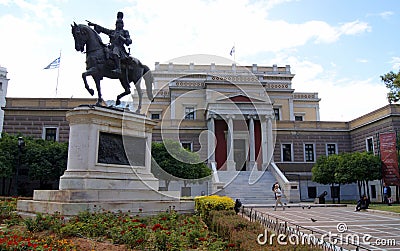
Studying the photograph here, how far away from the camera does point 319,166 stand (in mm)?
27109

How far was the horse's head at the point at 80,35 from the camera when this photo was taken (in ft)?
36.5

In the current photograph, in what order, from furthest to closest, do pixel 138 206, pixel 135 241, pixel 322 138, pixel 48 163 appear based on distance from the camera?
pixel 322 138 < pixel 48 163 < pixel 138 206 < pixel 135 241

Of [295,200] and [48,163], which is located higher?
[48,163]

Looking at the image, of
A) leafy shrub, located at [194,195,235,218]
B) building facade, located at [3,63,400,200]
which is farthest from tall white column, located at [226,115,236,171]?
leafy shrub, located at [194,195,235,218]

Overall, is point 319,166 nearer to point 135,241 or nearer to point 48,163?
point 48,163

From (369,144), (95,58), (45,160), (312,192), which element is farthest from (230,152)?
(95,58)

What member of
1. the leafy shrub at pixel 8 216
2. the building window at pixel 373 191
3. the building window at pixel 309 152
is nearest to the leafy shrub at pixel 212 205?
the leafy shrub at pixel 8 216

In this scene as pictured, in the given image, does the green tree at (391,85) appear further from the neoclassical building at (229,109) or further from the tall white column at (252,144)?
the tall white column at (252,144)

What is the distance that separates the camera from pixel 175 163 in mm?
24172

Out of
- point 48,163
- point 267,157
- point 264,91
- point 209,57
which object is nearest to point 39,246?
point 209,57

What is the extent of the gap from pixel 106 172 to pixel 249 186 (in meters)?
17.3

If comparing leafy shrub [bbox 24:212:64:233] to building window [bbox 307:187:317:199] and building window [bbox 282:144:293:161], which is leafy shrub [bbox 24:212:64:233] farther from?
building window [bbox 282:144:293:161]

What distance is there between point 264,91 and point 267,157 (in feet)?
35.6

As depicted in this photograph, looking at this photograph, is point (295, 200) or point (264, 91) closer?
point (295, 200)
